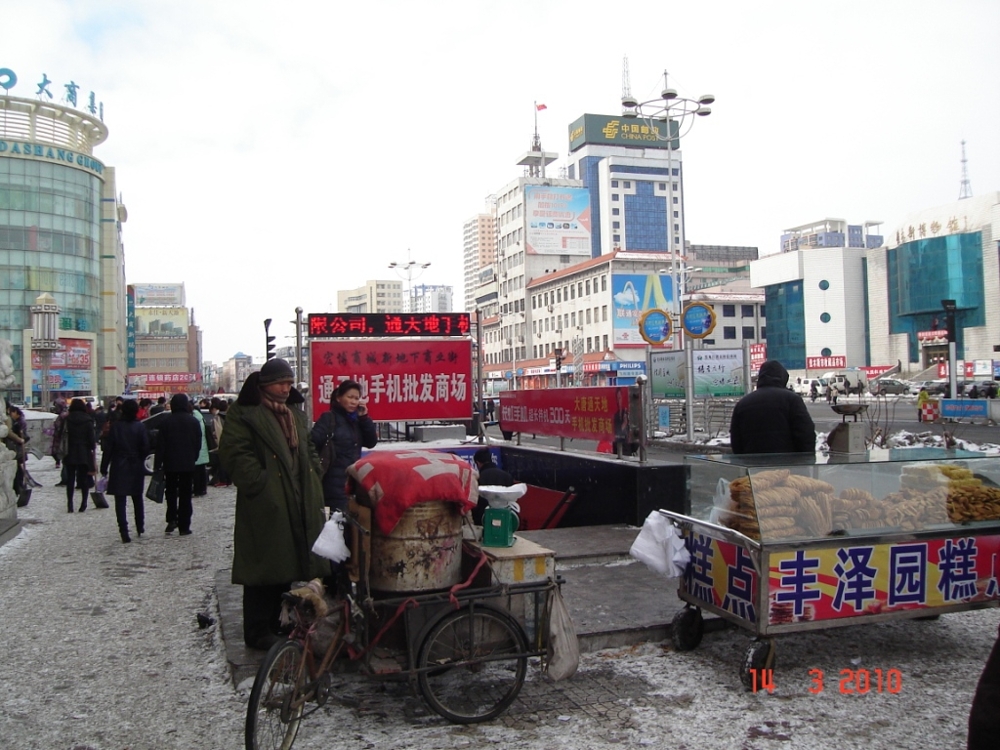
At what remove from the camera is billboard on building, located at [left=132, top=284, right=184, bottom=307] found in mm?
181750

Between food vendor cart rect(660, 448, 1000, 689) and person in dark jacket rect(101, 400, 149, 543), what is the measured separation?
696 centimetres

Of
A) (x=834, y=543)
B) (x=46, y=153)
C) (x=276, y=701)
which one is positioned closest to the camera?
(x=276, y=701)

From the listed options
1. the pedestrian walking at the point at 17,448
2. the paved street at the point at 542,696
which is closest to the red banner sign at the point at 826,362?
the pedestrian walking at the point at 17,448

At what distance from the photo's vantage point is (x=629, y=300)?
86.5m

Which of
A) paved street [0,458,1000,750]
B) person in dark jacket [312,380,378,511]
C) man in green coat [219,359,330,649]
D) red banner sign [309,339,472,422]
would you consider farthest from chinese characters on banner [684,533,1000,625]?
red banner sign [309,339,472,422]

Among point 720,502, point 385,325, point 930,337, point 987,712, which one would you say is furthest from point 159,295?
point 987,712

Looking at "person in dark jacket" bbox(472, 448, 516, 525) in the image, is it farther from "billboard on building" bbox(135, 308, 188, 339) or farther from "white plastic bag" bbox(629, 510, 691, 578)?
"billboard on building" bbox(135, 308, 188, 339)

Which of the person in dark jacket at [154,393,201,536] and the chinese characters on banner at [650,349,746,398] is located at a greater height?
the chinese characters on banner at [650,349,746,398]

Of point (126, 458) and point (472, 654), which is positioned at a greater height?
point (126, 458)

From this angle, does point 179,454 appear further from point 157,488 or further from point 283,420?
point 283,420

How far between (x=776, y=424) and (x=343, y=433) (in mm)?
3467

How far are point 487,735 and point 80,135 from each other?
8686 centimetres

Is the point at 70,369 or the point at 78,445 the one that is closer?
the point at 78,445

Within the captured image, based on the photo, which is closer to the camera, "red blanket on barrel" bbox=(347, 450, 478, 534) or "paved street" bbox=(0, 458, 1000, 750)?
"paved street" bbox=(0, 458, 1000, 750)
